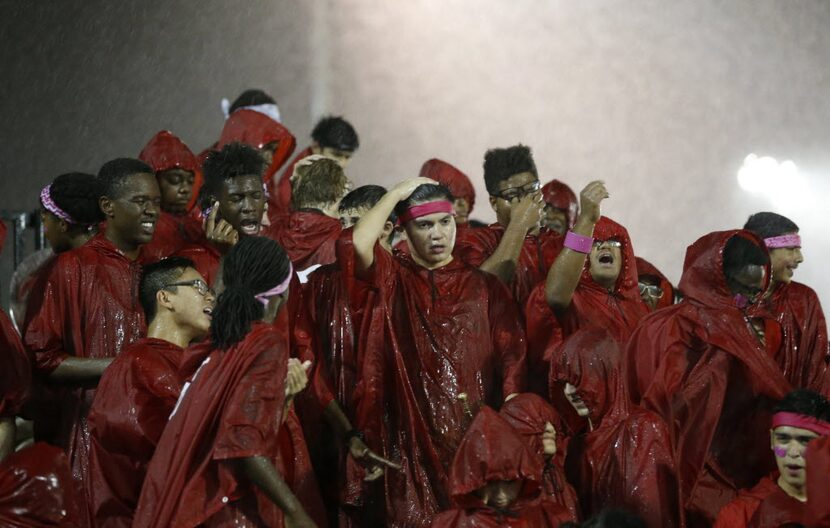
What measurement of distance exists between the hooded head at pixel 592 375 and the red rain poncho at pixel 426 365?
220 mm

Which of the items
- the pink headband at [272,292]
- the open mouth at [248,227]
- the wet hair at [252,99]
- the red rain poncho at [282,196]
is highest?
the wet hair at [252,99]

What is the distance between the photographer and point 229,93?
10641 mm

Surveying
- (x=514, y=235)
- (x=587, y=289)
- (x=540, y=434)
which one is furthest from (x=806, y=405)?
(x=514, y=235)

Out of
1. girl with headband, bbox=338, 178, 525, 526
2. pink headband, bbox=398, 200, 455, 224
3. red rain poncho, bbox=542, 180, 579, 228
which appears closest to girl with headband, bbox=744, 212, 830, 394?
red rain poncho, bbox=542, 180, 579, 228

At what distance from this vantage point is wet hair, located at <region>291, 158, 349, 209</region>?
695cm

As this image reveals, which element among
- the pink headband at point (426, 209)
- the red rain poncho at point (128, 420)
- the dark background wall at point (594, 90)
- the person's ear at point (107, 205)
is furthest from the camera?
the dark background wall at point (594, 90)

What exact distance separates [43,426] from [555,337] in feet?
6.91

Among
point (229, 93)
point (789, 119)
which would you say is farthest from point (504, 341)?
point (789, 119)

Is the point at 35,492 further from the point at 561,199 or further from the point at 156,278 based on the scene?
the point at 561,199

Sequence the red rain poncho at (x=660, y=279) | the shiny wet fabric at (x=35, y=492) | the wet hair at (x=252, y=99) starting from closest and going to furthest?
the shiny wet fabric at (x=35, y=492) < the red rain poncho at (x=660, y=279) < the wet hair at (x=252, y=99)

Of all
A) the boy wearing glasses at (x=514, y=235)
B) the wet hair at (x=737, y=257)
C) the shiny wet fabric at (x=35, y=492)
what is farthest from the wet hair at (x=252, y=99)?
the shiny wet fabric at (x=35, y=492)

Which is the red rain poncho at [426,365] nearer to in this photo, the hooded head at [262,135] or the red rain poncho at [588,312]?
the red rain poncho at [588,312]

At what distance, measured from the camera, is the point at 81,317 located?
5758 mm

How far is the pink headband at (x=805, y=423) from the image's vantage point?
513 cm
